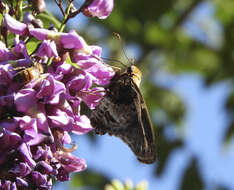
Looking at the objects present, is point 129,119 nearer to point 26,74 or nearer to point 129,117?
point 129,117

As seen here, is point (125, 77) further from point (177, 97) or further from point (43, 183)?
point (177, 97)

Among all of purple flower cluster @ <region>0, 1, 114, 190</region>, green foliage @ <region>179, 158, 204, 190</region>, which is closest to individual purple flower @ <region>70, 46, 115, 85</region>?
purple flower cluster @ <region>0, 1, 114, 190</region>

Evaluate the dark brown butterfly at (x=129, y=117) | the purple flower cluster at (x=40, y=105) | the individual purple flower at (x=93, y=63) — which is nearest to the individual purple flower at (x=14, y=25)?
the purple flower cluster at (x=40, y=105)

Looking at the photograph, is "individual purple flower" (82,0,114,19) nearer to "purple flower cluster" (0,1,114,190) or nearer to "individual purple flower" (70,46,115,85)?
"purple flower cluster" (0,1,114,190)

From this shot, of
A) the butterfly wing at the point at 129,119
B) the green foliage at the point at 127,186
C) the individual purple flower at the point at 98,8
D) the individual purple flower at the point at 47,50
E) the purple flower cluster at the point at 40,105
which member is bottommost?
the green foliage at the point at 127,186

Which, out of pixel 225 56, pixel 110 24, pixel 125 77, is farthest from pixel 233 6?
pixel 125 77

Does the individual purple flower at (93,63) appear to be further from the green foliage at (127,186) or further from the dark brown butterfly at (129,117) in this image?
the green foliage at (127,186)

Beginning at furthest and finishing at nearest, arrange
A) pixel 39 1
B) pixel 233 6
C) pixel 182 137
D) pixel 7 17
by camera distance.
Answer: pixel 182 137
pixel 233 6
pixel 39 1
pixel 7 17
